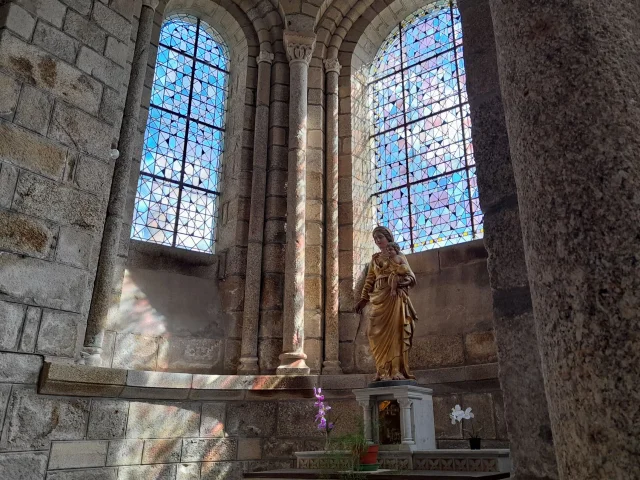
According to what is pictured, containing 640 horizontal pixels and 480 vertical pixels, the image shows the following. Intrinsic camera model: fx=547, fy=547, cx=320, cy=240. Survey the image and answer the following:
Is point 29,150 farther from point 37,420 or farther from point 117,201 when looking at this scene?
point 117,201

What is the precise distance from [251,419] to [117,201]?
2692mm

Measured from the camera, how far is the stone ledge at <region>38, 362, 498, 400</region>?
165 inches

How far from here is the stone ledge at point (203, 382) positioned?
419cm

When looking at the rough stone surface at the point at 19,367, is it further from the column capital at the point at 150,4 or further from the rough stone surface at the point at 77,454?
the column capital at the point at 150,4

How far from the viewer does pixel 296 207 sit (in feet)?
22.4

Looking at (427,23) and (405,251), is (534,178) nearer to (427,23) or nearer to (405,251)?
(405,251)

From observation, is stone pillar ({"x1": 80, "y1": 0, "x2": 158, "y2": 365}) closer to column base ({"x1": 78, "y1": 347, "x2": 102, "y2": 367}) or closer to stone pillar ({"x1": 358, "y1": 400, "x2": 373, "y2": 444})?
column base ({"x1": 78, "y1": 347, "x2": 102, "y2": 367})

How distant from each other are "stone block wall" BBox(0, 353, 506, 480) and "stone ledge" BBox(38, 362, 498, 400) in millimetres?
11

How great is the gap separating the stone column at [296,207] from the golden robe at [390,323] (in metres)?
1.30

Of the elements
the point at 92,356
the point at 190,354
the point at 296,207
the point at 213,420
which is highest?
the point at 296,207

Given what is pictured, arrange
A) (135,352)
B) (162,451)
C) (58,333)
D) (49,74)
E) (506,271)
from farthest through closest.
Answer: (135,352) → (162,451) → (49,74) → (58,333) → (506,271)

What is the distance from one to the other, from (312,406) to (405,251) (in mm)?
2336

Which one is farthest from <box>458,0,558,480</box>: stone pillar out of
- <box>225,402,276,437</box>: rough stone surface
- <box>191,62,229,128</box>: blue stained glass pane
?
<box>191,62,229,128</box>: blue stained glass pane

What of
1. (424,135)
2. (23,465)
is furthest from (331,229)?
(23,465)
